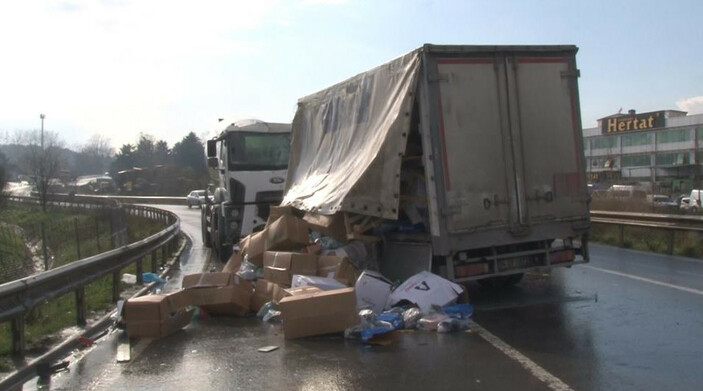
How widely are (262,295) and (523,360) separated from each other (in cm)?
406

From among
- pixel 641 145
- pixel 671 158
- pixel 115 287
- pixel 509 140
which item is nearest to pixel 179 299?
pixel 115 287

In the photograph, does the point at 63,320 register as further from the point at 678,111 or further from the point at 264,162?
the point at 678,111

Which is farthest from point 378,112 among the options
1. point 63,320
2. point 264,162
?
point 264,162

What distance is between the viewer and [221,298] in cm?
894

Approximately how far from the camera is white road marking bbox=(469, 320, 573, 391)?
5.62m

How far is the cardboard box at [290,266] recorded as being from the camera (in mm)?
9727

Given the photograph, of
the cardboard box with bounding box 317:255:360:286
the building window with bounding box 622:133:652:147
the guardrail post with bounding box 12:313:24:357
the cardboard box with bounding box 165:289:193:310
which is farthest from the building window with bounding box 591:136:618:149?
the guardrail post with bounding box 12:313:24:357

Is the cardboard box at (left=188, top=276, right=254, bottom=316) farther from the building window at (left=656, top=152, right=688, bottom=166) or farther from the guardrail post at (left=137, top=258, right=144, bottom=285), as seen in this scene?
the building window at (left=656, top=152, right=688, bottom=166)

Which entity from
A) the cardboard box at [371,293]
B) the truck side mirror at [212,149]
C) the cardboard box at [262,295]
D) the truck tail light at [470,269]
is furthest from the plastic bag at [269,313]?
the truck side mirror at [212,149]

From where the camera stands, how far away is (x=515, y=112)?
922 cm

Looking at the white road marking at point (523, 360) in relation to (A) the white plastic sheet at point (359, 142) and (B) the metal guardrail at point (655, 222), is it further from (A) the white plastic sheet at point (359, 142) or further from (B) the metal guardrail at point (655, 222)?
(B) the metal guardrail at point (655, 222)

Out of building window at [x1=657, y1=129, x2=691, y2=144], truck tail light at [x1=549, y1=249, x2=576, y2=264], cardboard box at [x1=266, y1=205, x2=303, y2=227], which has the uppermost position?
building window at [x1=657, y1=129, x2=691, y2=144]

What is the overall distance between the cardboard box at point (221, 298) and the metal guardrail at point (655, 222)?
1029cm

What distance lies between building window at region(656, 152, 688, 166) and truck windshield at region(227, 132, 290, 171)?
76.8 metres
